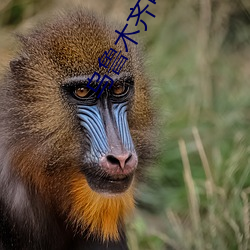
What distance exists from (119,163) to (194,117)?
2815 millimetres

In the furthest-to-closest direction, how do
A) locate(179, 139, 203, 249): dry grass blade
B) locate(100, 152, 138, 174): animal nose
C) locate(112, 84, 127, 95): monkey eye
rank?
locate(179, 139, 203, 249): dry grass blade, locate(112, 84, 127, 95): monkey eye, locate(100, 152, 138, 174): animal nose

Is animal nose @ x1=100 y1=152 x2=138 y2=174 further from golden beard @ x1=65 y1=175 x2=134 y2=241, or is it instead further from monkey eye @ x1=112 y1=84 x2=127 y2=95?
monkey eye @ x1=112 y1=84 x2=127 y2=95

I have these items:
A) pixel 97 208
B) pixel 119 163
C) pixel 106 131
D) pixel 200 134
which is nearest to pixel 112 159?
pixel 119 163

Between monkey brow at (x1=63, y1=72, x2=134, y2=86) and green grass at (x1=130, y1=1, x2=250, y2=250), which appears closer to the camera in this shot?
monkey brow at (x1=63, y1=72, x2=134, y2=86)

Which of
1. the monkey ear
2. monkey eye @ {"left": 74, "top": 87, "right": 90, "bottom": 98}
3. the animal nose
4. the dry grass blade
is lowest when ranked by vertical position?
the dry grass blade

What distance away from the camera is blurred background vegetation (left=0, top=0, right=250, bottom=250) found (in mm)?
5117

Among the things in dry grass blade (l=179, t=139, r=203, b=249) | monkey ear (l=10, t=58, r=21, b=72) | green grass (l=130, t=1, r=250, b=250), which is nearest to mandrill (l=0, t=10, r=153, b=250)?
monkey ear (l=10, t=58, r=21, b=72)

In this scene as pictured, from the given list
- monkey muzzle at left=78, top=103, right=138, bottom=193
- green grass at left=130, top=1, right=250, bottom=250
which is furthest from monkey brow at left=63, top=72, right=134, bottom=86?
green grass at left=130, top=1, right=250, bottom=250

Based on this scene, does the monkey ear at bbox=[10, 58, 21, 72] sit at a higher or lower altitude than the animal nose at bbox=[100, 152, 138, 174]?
higher

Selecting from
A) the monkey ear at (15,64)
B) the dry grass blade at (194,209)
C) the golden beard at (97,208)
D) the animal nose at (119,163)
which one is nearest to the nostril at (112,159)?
the animal nose at (119,163)

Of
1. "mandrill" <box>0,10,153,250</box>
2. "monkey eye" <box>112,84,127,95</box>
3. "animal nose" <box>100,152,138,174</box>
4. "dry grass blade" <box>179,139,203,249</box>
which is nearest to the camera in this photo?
"animal nose" <box>100,152,138,174</box>

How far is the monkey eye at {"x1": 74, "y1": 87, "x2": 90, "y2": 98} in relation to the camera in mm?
3908

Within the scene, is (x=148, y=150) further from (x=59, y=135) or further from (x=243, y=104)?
(x=243, y=104)

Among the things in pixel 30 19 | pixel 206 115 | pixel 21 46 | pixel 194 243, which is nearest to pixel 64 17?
pixel 21 46
